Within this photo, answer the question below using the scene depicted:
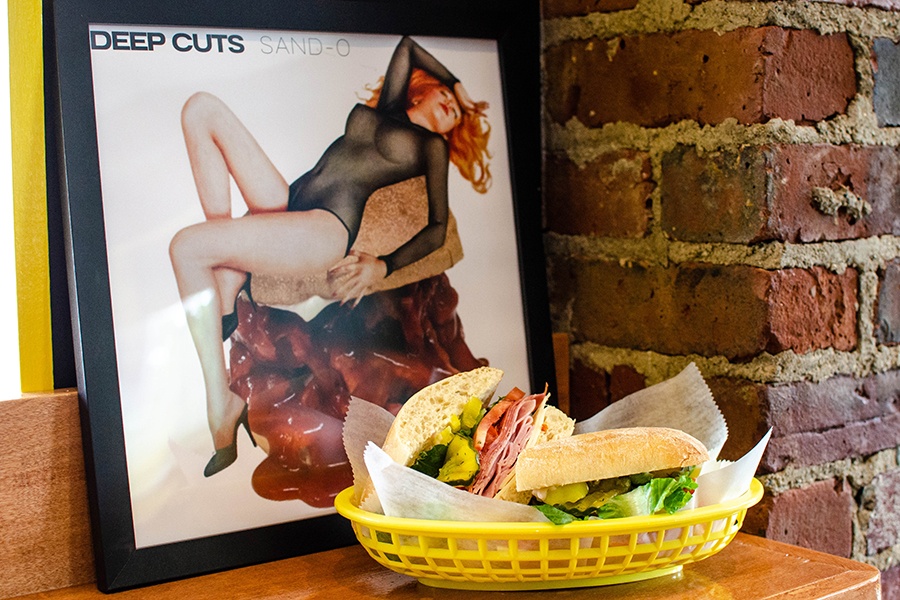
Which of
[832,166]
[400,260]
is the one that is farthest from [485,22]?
[832,166]

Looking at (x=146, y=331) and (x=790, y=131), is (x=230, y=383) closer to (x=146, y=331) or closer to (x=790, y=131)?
(x=146, y=331)

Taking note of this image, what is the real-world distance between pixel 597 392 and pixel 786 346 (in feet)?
0.86

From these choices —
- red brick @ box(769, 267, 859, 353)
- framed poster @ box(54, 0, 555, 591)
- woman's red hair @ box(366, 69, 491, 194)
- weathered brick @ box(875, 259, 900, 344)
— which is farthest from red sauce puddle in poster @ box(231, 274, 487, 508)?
weathered brick @ box(875, 259, 900, 344)

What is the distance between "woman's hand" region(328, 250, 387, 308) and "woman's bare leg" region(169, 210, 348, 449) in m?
0.02

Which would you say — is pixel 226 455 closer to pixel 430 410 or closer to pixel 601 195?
pixel 430 410

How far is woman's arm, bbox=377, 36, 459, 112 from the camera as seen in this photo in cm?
112

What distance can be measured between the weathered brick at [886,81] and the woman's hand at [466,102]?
451 millimetres

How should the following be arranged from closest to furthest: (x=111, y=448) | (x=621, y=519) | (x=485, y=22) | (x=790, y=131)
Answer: (x=621, y=519) < (x=111, y=448) < (x=790, y=131) < (x=485, y=22)

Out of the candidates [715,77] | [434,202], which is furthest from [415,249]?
[715,77]

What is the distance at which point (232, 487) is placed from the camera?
1.00 meters

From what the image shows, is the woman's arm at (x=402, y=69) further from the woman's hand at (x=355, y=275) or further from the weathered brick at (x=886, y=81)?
the weathered brick at (x=886, y=81)

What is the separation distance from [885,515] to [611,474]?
556mm

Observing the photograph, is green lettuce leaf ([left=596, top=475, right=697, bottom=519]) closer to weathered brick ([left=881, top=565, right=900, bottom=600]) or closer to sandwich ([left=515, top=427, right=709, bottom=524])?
sandwich ([left=515, top=427, right=709, bottom=524])

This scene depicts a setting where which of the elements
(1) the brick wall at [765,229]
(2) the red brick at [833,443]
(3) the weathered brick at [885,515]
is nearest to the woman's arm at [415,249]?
(1) the brick wall at [765,229]
